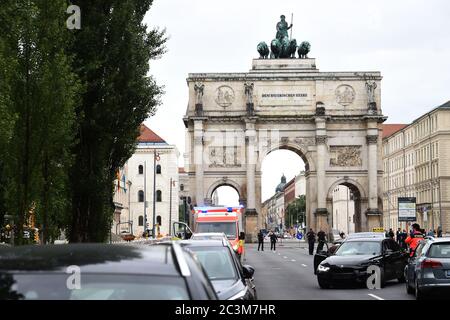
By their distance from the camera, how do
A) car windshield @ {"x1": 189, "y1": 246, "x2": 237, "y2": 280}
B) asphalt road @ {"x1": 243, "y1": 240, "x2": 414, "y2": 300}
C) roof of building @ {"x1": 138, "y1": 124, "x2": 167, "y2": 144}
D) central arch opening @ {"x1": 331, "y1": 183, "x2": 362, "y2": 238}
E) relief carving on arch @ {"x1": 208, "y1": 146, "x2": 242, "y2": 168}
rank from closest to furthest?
car windshield @ {"x1": 189, "y1": 246, "x2": 237, "y2": 280}, asphalt road @ {"x1": 243, "y1": 240, "x2": 414, "y2": 300}, relief carving on arch @ {"x1": 208, "y1": 146, "x2": 242, "y2": 168}, roof of building @ {"x1": 138, "y1": 124, "x2": 167, "y2": 144}, central arch opening @ {"x1": 331, "y1": 183, "x2": 362, "y2": 238}

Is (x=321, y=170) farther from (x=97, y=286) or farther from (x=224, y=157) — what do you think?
(x=97, y=286)

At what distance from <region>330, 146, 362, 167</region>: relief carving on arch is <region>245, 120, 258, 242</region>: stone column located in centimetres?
713

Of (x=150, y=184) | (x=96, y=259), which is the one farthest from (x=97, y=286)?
(x=150, y=184)

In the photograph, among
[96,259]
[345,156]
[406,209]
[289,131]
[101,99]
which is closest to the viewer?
[96,259]

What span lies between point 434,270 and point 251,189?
212ft

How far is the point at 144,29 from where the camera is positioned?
31375mm

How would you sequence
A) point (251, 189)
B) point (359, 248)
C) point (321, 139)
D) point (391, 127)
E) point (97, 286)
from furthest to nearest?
point (391, 127)
point (251, 189)
point (321, 139)
point (359, 248)
point (97, 286)

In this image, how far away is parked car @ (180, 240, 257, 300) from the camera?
11078mm

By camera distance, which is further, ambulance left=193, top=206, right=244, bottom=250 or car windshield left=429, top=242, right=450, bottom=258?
ambulance left=193, top=206, right=244, bottom=250

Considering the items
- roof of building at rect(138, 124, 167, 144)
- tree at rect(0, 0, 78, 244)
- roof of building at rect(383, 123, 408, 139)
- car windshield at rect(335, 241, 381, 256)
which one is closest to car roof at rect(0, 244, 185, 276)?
tree at rect(0, 0, 78, 244)

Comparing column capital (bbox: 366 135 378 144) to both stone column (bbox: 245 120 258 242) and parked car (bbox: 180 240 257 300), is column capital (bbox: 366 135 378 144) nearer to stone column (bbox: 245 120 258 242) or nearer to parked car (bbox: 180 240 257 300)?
stone column (bbox: 245 120 258 242)

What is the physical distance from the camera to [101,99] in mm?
29047

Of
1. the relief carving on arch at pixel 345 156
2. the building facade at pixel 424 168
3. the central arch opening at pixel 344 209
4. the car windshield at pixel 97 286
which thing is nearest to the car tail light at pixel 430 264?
the car windshield at pixel 97 286

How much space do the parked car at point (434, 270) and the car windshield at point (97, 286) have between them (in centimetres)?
1307
